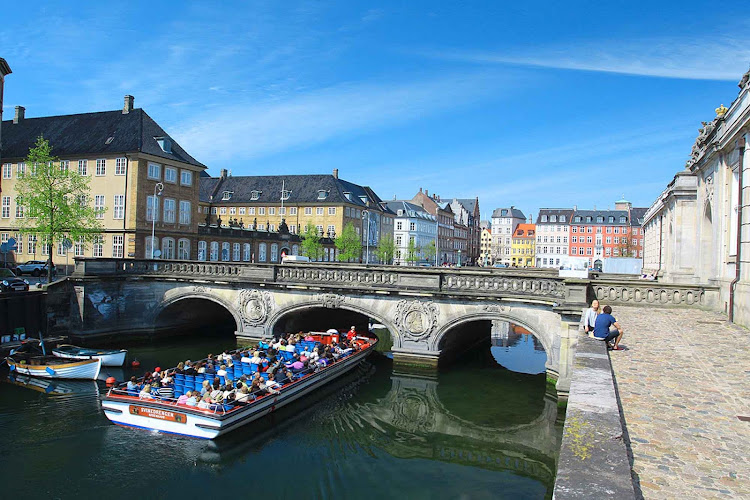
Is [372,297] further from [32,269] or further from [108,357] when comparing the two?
[32,269]

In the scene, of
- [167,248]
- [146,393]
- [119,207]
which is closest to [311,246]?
[167,248]

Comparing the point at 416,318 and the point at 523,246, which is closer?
the point at 416,318

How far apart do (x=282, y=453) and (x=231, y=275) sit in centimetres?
1459

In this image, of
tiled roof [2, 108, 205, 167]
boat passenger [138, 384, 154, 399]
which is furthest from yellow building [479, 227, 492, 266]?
boat passenger [138, 384, 154, 399]

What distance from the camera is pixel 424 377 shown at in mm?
→ 24500

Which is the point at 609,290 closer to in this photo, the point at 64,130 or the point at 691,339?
the point at 691,339

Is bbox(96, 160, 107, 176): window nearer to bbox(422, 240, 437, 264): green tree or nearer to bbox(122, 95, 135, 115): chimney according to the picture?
bbox(122, 95, 135, 115): chimney

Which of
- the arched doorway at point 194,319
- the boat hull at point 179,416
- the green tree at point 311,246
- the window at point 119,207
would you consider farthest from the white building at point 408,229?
the boat hull at point 179,416

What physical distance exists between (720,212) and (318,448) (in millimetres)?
16740

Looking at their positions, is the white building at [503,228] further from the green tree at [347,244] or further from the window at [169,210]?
the window at [169,210]

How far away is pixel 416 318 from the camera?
25188mm

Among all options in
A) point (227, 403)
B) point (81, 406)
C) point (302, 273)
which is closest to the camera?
point (227, 403)

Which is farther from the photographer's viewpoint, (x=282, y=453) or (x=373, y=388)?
(x=373, y=388)

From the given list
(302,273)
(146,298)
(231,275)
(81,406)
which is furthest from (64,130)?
(81,406)
